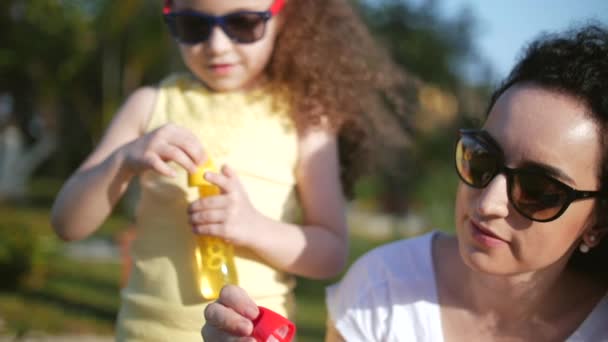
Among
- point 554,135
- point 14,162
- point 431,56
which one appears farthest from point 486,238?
point 14,162

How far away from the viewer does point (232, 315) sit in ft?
4.48

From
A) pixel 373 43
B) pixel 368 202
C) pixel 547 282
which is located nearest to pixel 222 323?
pixel 547 282

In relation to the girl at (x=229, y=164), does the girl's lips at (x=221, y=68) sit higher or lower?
higher

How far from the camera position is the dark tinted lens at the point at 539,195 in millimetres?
1449

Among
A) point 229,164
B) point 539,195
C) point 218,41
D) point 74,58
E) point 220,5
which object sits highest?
point 220,5

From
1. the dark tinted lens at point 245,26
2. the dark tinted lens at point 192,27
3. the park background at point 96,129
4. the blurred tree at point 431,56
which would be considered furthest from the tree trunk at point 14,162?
the dark tinted lens at point 245,26

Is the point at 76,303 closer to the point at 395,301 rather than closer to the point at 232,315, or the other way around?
the point at 395,301

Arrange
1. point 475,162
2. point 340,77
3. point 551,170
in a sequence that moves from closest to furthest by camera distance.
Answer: point 551,170 < point 475,162 < point 340,77

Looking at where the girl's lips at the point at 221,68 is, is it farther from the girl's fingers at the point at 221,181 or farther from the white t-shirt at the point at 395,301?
the white t-shirt at the point at 395,301

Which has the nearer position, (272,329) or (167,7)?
(272,329)

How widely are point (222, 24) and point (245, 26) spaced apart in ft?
0.24

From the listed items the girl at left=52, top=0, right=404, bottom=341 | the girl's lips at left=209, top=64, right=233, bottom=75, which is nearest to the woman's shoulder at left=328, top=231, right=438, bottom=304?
the girl at left=52, top=0, right=404, bottom=341

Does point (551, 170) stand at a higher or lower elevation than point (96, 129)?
higher

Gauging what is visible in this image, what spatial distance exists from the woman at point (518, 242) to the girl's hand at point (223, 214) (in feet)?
1.10
